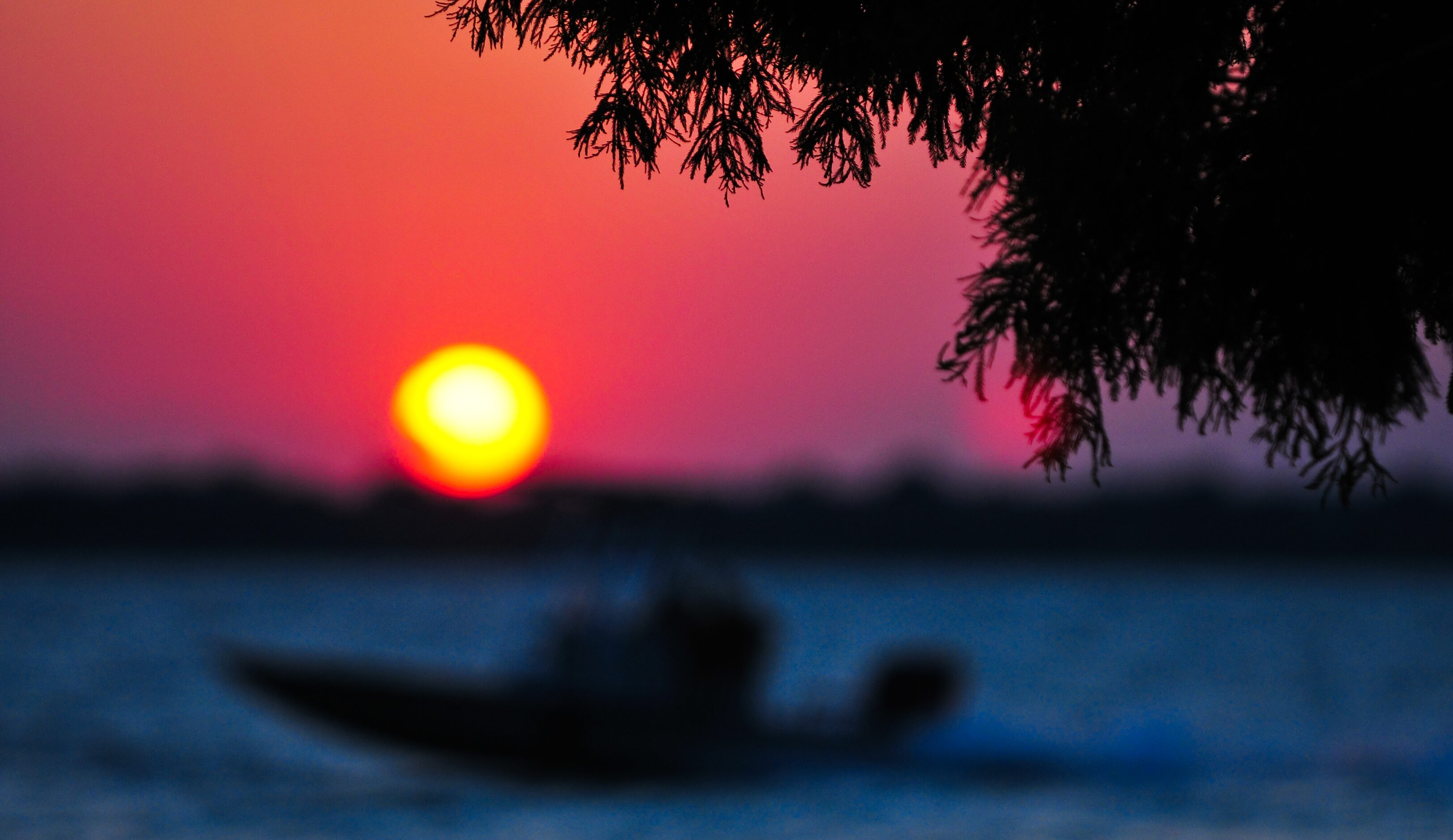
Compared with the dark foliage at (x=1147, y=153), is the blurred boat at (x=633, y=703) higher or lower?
higher

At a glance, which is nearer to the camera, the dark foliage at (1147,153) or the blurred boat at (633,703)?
Result: the dark foliage at (1147,153)

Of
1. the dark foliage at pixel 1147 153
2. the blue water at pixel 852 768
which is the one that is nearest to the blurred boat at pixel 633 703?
the blue water at pixel 852 768

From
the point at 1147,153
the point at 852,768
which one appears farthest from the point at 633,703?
the point at 1147,153

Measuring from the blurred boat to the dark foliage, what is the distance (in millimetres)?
16741

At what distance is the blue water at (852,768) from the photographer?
67.4ft

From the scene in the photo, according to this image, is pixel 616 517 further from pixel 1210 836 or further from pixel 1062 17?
pixel 1062 17

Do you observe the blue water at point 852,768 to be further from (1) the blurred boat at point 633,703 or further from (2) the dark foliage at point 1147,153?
(2) the dark foliage at point 1147,153

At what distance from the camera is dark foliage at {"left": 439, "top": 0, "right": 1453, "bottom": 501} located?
493 cm

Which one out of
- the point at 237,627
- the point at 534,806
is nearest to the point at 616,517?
the point at 534,806

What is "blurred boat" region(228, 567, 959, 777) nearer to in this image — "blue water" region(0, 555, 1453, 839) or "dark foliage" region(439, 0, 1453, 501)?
"blue water" region(0, 555, 1453, 839)

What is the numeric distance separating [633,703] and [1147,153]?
18524mm

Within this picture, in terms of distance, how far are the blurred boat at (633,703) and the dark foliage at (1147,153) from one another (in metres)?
16.7

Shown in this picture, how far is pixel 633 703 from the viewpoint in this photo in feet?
74.4

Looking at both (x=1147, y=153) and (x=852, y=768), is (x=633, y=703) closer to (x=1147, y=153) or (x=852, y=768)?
(x=852, y=768)
